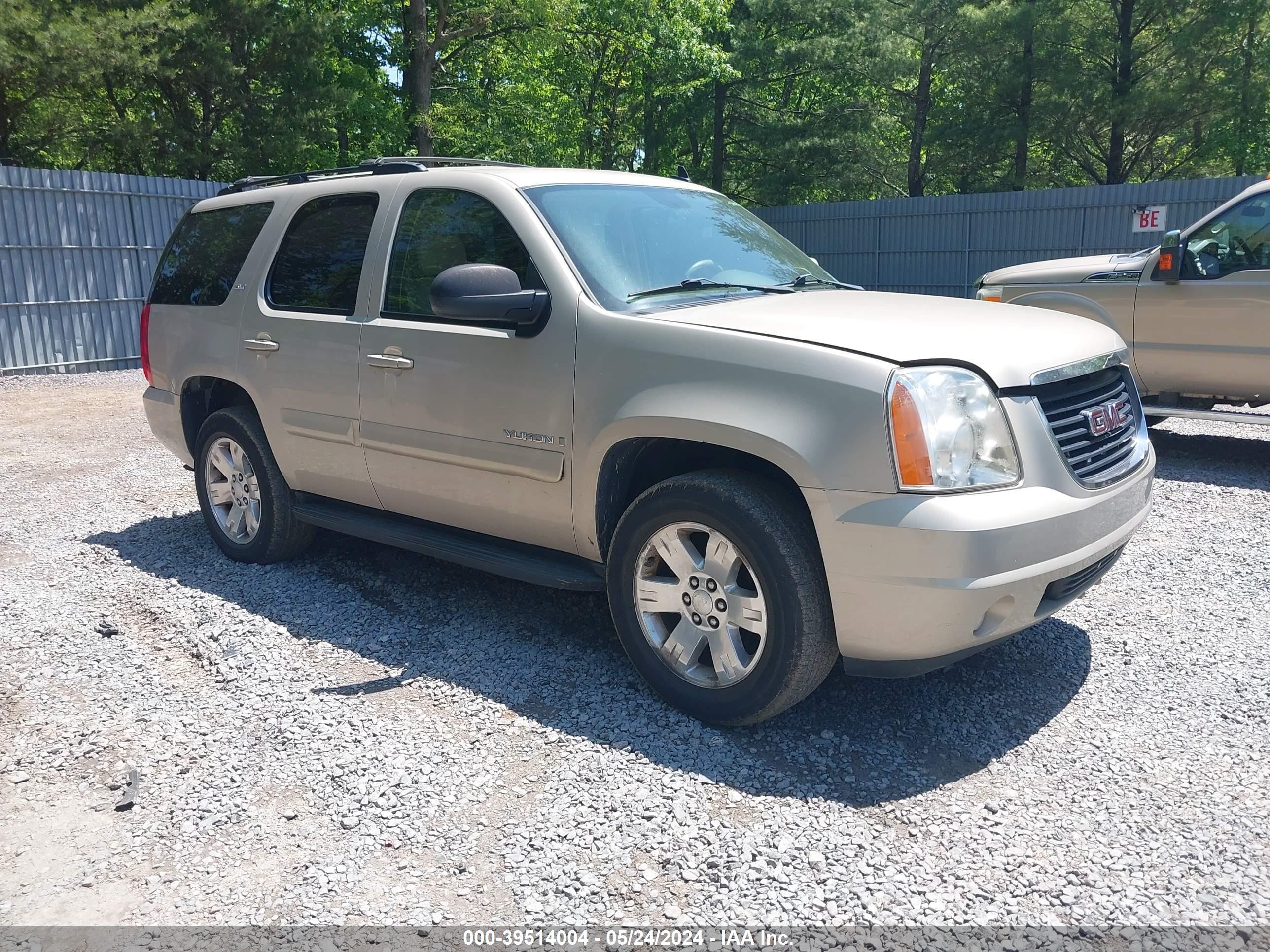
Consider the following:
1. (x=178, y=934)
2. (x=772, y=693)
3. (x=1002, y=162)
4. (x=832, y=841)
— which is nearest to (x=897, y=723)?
(x=772, y=693)

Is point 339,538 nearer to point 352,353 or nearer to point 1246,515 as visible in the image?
point 352,353

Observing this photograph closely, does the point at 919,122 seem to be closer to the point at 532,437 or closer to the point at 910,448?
the point at 532,437

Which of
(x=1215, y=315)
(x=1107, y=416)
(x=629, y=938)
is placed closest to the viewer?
(x=629, y=938)

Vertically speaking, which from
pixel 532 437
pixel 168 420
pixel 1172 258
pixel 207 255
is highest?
pixel 207 255

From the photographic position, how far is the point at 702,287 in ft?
13.2

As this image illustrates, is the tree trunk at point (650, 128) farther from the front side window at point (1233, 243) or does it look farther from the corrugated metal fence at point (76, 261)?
the front side window at point (1233, 243)

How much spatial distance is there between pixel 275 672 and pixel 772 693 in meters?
2.07

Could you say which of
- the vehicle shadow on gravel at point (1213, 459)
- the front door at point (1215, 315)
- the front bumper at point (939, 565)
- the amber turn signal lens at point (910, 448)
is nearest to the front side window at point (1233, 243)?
the front door at point (1215, 315)

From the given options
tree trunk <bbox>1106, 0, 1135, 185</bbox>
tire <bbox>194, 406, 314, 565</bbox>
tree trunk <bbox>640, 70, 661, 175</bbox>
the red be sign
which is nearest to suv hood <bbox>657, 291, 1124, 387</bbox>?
tire <bbox>194, 406, 314, 565</bbox>

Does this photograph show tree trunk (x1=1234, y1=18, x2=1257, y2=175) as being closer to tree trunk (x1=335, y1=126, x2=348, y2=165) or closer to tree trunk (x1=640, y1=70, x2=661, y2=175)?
tree trunk (x1=640, y1=70, x2=661, y2=175)

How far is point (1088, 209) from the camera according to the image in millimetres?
14570

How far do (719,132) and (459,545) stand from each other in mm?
28211

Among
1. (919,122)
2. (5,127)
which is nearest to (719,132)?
(919,122)

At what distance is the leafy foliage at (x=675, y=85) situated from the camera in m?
21.8
